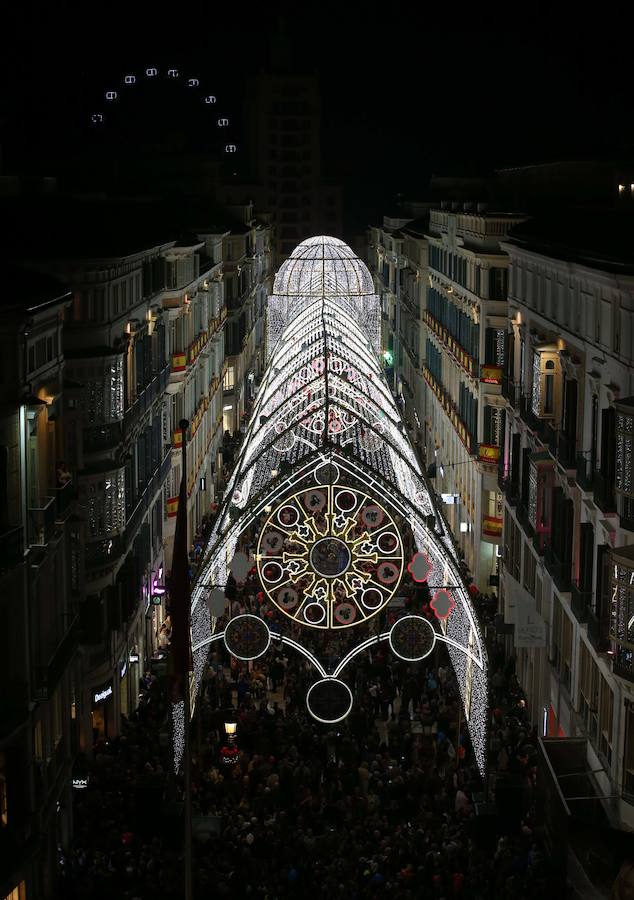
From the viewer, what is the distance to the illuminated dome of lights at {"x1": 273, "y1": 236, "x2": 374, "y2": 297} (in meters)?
94.4

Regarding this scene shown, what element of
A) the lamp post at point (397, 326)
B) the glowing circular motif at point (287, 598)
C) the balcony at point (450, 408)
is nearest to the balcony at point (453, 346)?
the balcony at point (450, 408)

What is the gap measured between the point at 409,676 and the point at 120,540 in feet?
29.8

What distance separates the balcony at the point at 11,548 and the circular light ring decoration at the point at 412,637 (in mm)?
9619

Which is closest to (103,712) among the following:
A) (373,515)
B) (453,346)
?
(373,515)

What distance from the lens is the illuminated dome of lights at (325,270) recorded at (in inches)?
3718

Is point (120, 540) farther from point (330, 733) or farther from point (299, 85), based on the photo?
point (299, 85)

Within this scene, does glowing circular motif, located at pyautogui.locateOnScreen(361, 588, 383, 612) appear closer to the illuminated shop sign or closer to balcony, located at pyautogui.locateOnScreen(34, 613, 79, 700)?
balcony, located at pyautogui.locateOnScreen(34, 613, 79, 700)

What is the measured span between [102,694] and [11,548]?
1374 centimetres

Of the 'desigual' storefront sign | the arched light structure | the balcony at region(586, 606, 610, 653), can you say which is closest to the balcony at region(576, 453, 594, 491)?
the balcony at region(586, 606, 610, 653)

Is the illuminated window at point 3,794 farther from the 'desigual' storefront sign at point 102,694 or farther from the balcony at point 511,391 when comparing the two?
the balcony at point 511,391

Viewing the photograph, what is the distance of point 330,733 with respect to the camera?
37.7 m

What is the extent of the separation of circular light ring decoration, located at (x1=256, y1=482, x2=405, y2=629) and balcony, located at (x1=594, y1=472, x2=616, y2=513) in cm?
435

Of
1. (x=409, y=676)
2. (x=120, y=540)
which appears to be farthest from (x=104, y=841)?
(x=409, y=676)

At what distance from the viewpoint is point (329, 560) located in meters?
32.5
